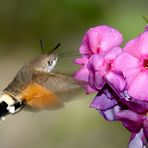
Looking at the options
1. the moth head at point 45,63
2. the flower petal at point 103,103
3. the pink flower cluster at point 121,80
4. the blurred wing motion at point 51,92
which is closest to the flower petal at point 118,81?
the pink flower cluster at point 121,80

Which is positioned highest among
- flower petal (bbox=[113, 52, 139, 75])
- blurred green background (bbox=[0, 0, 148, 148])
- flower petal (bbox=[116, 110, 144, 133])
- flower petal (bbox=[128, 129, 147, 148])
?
flower petal (bbox=[113, 52, 139, 75])

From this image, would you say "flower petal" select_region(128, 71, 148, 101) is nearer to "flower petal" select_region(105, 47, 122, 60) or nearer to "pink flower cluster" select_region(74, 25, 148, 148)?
"pink flower cluster" select_region(74, 25, 148, 148)

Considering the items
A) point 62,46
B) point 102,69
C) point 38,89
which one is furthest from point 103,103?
point 62,46

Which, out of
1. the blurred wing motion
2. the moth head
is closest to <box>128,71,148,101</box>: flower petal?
the blurred wing motion

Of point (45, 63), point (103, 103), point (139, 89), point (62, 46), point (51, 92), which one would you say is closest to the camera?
point (139, 89)

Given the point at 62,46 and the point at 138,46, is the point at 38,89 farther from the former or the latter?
the point at 62,46

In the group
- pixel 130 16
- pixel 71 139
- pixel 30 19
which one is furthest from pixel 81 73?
pixel 30 19

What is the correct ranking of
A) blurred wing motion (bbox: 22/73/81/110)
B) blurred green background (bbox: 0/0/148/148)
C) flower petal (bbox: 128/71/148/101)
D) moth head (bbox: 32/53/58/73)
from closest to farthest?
flower petal (bbox: 128/71/148/101) < blurred wing motion (bbox: 22/73/81/110) < moth head (bbox: 32/53/58/73) < blurred green background (bbox: 0/0/148/148)

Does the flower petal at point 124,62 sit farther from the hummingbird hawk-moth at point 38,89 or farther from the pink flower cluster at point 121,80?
the hummingbird hawk-moth at point 38,89
